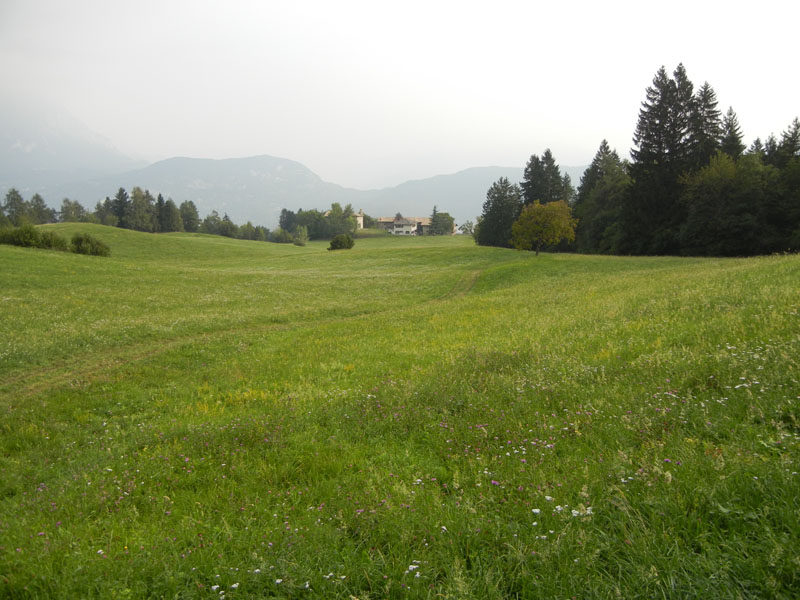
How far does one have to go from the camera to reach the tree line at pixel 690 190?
50812 mm

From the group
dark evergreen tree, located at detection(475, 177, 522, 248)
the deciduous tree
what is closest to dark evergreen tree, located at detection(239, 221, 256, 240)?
dark evergreen tree, located at detection(475, 177, 522, 248)

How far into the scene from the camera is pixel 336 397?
943 cm

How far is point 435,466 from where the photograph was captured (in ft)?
19.0

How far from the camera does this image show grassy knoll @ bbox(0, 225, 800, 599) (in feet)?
11.2

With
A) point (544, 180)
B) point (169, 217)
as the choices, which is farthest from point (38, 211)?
point (544, 180)

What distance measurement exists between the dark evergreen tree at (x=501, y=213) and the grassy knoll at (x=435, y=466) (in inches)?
3753

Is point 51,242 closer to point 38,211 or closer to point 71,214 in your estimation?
point 71,214

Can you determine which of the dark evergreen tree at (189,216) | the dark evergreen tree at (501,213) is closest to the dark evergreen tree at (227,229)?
the dark evergreen tree at (189,216)

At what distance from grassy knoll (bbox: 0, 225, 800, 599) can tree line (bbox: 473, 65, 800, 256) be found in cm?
5014

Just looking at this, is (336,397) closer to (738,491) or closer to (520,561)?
(520,561)

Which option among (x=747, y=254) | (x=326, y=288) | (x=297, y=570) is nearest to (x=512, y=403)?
(x=297, y=570)

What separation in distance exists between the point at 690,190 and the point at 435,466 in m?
67.3

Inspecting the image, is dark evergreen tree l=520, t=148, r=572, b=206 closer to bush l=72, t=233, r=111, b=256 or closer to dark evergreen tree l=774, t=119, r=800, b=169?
dark evergreen tree l=774, t=119, r=800, b=169

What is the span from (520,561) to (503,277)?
40.6m
